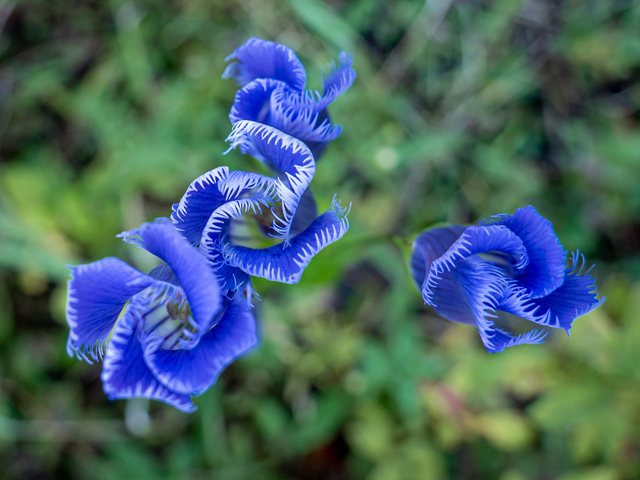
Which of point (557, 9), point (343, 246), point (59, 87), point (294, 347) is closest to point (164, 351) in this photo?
point (343, 246)

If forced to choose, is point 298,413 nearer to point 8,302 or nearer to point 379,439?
point 379,439

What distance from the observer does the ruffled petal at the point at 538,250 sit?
1264mm

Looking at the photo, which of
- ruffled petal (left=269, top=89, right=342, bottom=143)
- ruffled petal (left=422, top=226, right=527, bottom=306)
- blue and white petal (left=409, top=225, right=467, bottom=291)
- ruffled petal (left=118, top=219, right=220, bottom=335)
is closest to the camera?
ruffled petal (left=118, top=219, right=220, bottom=335)

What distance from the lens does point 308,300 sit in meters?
2.79

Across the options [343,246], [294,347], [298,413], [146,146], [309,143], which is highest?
[309,143]

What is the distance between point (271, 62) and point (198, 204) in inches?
19.5

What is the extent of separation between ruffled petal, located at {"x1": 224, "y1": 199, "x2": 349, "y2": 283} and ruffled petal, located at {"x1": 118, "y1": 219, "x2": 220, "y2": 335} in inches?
6.8

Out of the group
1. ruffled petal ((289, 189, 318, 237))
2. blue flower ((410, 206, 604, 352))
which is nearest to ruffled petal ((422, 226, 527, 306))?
blue flower ((410, 206, 604, 352))

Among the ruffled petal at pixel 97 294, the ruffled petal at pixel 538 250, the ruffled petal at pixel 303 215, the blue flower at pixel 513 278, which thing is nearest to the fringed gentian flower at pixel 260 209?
the ruffled petal at pixel 303 215

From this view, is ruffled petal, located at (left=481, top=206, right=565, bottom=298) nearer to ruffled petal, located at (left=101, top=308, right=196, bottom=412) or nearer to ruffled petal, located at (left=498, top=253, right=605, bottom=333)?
ruffled petal, located at (left=498, top=253, right=605, bottom=333)

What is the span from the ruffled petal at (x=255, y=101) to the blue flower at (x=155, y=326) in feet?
1.26

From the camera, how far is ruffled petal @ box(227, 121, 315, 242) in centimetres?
128

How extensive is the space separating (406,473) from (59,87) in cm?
301

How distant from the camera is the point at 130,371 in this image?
3.92 feet
